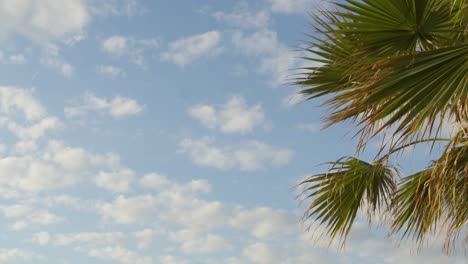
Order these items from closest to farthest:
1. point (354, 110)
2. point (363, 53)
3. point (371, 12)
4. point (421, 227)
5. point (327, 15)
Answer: point (354, 110)
point (371, 12)
point (363, 53)
point (327, 15)
point (421, 227)

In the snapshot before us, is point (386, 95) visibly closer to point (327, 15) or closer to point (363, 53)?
point (363, 53)

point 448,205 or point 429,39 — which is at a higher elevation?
point 429,39

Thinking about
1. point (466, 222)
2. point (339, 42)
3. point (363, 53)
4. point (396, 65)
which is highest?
point (339, 42)

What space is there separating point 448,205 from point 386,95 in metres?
2.47

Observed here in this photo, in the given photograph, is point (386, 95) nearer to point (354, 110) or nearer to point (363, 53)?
point (354, 110)

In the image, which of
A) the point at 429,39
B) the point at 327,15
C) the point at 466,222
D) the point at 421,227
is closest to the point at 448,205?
the point at 466,222

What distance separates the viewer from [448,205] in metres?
6.13

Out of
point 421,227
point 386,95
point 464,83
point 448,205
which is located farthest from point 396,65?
point 421,227

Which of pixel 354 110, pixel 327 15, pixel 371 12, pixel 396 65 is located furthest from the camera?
pixel 327 15

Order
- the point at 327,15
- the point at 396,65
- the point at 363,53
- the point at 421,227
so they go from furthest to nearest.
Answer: the point at 421,227 < the point at 327,15 < the point at 363,53 < the point at 396,65

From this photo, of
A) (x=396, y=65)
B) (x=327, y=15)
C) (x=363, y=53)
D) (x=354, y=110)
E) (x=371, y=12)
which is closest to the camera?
(x=396, y=65)

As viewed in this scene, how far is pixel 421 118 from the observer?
414cm

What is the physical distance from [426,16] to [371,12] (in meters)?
0.61

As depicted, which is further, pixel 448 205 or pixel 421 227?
pixel 421 227
